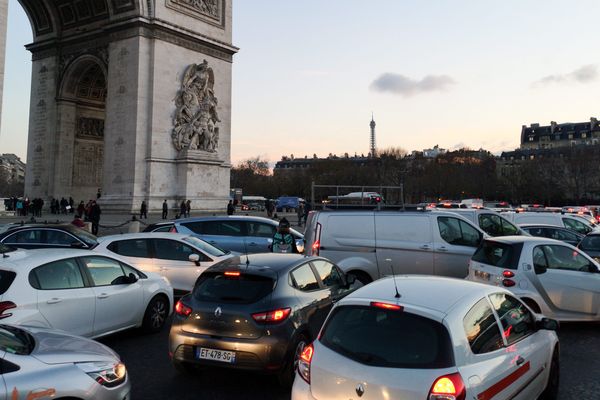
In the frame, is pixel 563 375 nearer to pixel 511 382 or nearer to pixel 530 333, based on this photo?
pixel 530 333

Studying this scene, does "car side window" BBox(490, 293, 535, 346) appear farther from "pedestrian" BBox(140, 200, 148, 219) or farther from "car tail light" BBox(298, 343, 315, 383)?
"pedestrian" BBox(140, 200, 148, 219)

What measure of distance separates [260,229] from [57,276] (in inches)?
285

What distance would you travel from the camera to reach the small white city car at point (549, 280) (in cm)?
728

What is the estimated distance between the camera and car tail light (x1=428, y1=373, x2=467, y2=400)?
2.96m

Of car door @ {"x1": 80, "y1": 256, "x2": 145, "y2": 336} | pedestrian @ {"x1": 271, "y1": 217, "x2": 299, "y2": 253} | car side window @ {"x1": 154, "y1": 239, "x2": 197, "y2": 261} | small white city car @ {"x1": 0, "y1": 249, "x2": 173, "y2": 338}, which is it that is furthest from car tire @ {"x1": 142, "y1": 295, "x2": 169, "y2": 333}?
pedestrian @ {"x1": 271, "y1": 217, "x2": 299, "y2": 253}

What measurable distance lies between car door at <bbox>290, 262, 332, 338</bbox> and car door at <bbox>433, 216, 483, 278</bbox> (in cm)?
441

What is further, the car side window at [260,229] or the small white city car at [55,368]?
the car side window at [260,229]

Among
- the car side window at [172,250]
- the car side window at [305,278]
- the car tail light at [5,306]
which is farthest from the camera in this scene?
the car side window at [172,250]

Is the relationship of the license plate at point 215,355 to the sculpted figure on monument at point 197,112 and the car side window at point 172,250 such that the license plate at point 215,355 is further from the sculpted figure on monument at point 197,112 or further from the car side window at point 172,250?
the sculpted figure on monument at point 197,112

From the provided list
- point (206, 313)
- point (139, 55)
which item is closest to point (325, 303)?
point (206, 313)

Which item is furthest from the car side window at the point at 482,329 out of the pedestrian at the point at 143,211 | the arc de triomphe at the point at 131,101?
the arc de triomphe at the point at 131,101

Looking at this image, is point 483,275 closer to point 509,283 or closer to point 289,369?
point 509,283

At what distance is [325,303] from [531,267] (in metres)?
3.59

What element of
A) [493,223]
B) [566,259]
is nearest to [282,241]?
[566,259]
